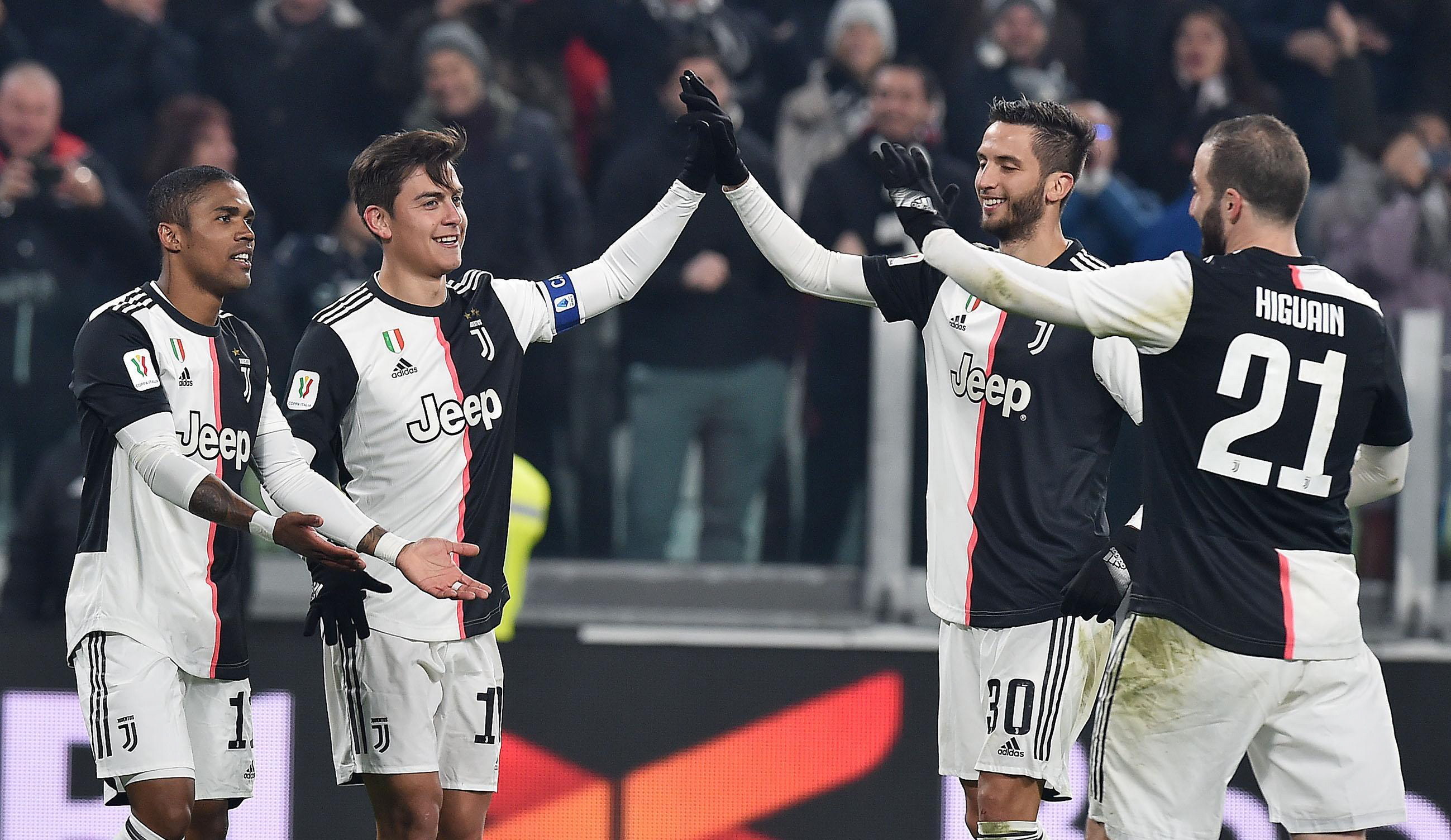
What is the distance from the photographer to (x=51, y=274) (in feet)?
23.2

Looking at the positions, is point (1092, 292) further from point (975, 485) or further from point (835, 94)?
point (835, 94)

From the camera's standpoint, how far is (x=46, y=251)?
23.4ft

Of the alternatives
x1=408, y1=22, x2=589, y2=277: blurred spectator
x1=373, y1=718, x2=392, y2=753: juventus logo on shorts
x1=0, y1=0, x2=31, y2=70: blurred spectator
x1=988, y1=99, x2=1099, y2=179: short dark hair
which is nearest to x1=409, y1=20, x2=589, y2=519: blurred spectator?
x1=408, y1=22, x2=589, y2=277: blurred spectator

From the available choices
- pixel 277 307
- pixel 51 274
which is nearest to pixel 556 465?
pixel 277 307

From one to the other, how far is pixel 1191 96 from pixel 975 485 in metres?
3.99

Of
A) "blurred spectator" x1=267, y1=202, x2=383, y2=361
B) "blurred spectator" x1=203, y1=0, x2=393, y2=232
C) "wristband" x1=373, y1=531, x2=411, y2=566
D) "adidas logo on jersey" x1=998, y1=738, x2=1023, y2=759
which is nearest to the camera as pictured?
"wristband" x1=373, y1=531, x2=411, y2=566

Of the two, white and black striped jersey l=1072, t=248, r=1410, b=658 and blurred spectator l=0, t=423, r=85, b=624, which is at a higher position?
white and black striped jersey l=1072, t=248, r=1410, b=658

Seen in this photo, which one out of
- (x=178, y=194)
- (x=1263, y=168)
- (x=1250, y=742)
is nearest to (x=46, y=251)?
(x=178, y=194)

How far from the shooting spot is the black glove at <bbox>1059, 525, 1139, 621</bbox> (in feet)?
14.4

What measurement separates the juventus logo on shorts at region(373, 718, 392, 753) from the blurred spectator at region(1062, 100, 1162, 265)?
386 centimetres

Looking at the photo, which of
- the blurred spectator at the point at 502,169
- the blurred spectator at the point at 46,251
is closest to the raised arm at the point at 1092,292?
the blurred spectator at the point at 502,169

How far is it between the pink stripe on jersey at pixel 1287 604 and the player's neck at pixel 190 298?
9.16ft

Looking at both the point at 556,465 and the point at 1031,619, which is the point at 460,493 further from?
the point at 556,465

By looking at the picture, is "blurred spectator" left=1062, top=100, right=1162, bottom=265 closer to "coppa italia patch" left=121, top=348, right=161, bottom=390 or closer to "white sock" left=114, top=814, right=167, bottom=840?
"coppa italia patch" left=121, top=348, right=161, bottom=390
